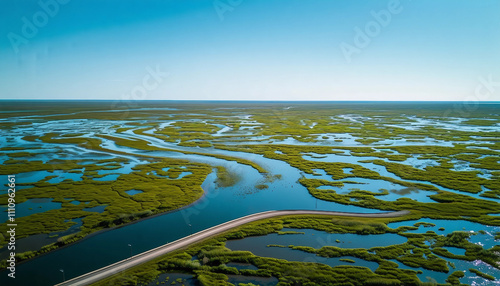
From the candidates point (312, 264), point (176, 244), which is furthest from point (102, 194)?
point (312, 264)

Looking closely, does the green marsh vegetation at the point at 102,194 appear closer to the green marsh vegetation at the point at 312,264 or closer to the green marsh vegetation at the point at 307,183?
the green marsh vegetation at the point at 307,183

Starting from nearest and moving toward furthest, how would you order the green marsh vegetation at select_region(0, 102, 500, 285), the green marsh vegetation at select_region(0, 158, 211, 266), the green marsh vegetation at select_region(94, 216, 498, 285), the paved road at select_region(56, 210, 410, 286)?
the paved road at select_region(56, 210, 410, 286) → the green marsh vegetation at select_region(94, 216, 498, 285) → the green marsh vegetation at select_region(0, 102, 500, 285) → the green marsh vegetation at select_region(0, 158, 211, 266)

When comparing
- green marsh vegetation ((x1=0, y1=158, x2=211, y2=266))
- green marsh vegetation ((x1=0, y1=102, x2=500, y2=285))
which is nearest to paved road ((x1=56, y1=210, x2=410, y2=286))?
green marsh vegetation ((x1=0, y1=102, x2=500, y2=285))

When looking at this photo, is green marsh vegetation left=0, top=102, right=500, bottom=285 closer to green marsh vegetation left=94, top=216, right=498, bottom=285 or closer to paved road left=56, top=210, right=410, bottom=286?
green marsh vegetation left=94, top=216, right=498, bottom=285

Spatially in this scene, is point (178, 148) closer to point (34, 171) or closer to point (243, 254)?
point (34, 171)

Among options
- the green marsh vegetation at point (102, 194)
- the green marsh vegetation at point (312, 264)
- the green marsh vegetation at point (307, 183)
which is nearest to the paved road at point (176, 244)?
the green marsh vegetation at point (312, 264)

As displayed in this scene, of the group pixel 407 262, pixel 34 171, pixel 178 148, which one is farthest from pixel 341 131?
pixel 34 171

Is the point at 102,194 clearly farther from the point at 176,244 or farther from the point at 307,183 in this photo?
the point at 307,183

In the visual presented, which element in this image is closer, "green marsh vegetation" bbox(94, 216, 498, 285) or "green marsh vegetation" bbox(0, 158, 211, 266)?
"green marsh vegetation" bbox(94, 216, 498, 285)
